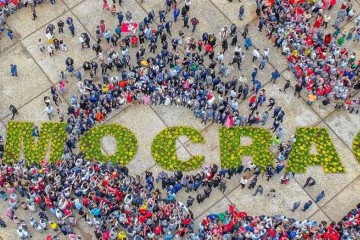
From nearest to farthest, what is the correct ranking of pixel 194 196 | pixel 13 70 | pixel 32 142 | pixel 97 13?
pixel 194 196 → pixel 32 142 → pixel 13 70 → pixel 97 13

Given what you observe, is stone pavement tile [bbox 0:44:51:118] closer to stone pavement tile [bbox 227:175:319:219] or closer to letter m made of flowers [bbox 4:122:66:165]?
letter m made of flowers [bbox 4:122:66:165]

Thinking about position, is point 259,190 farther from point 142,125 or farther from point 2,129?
point 2,129

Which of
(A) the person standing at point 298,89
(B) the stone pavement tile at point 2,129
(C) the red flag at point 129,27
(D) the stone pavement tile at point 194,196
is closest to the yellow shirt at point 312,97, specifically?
(A) the person standing at point 298,89

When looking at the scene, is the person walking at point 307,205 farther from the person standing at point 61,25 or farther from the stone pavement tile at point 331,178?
the person standing at point 61,25

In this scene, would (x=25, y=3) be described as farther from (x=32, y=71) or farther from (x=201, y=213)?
(x=201, y=213)

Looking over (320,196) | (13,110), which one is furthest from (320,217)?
(13,110)

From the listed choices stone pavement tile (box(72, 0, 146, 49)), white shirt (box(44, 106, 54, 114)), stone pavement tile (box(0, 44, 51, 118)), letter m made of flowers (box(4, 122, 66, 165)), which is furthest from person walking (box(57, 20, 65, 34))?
letter m made of flowers (box(4, 122, 66, 165))

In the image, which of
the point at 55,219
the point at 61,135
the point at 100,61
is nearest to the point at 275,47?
the point at 100,61
